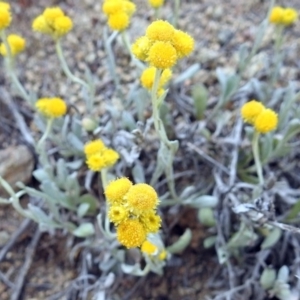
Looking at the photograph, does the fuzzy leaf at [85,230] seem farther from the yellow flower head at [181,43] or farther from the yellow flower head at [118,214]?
the yellow flower head at [181,43]

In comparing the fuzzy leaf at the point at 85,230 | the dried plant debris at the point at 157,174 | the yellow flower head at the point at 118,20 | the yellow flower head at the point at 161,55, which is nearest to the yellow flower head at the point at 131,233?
the dried plant debris at the point at 157,174

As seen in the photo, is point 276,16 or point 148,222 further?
point 276,16

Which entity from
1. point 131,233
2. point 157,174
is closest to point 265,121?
point 157,174

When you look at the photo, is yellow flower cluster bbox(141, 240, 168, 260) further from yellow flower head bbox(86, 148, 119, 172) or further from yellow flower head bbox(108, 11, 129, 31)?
yellow flower head bbox(108, 11, 129, 31)

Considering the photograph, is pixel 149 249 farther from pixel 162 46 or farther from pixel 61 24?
pixel 61 24

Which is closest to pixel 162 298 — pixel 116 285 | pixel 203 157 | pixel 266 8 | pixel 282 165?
pixel 116 285

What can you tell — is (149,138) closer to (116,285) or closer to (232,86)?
(232,86)
